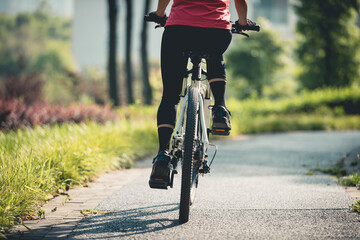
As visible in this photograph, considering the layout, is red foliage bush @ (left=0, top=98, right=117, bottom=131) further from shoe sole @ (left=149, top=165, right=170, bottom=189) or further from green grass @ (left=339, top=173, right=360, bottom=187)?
shoe sole @ (left=149, top=165, right=170, bottom=189)

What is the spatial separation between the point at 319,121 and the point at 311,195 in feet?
34.7

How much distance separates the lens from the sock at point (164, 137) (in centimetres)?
312

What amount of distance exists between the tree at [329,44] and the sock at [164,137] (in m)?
23.9

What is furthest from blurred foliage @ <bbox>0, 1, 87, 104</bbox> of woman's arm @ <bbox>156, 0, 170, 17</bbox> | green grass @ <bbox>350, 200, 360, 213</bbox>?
green grass @ <bbox>350, 200, 360, 213</bbox>

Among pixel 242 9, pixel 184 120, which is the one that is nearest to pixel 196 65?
pixel 184 120

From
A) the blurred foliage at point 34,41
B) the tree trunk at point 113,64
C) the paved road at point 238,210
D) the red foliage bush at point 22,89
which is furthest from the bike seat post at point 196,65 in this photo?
the blurred foliage at point 34,41

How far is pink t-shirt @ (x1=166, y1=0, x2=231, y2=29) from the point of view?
118 inches

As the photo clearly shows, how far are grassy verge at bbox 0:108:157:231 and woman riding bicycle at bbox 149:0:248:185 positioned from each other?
3.47 feet

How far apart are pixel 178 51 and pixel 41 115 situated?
6.89m

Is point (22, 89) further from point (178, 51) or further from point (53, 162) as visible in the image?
point (178, 51)

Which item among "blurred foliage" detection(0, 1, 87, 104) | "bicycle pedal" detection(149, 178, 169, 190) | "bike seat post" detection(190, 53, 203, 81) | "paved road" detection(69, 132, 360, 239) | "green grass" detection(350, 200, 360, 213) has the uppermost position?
"blurred foliage" detection(0, 1, 87, 104)

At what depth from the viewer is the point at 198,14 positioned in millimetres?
2992

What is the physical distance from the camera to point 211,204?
141 inches

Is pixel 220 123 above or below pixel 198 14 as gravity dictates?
below
